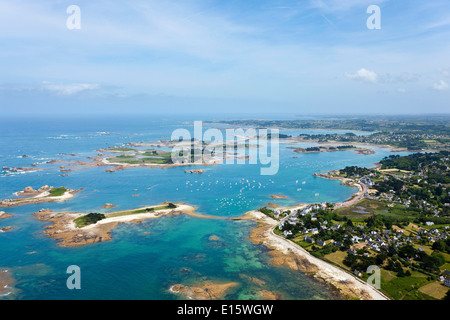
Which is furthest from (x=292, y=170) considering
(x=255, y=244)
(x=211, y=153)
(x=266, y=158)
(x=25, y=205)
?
(x=25, y=205)

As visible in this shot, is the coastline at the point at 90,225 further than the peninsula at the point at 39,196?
No

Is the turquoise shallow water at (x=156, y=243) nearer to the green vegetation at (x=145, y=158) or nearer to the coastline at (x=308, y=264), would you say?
the coastline at (x=308, y=264)

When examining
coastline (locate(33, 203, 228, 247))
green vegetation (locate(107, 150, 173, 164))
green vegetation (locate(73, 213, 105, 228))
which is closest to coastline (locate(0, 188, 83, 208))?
coastline (locate(33, 203, 228, 247))

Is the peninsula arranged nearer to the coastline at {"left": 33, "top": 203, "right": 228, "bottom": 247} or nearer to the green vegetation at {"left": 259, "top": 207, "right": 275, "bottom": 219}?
the coastline at {"left": 33, "top": 203, "right": 228, "bottom": 247}

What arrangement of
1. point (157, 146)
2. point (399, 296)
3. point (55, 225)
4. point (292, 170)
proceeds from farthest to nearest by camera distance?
point (157, 146) → point (292, 170) → point (55, 225) → point (399, 296)

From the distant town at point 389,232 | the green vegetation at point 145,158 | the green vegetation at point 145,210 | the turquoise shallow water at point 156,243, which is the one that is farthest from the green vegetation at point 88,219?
the green vegetation at point 145,158
